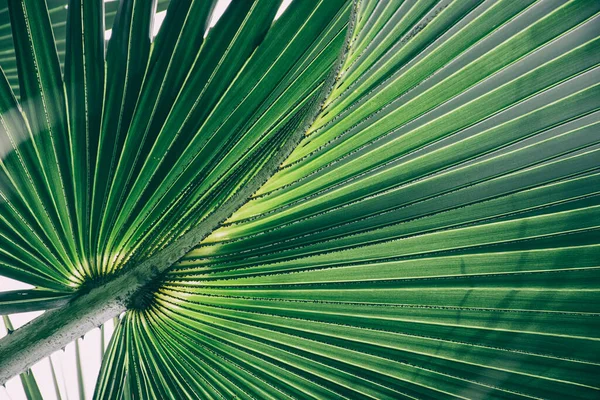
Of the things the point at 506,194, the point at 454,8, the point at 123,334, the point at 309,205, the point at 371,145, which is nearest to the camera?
the point at 454,8

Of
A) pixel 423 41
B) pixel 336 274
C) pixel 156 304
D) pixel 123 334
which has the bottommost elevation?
pixel 123 334

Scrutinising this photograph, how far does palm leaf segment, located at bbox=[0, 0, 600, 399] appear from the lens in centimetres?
A: 139

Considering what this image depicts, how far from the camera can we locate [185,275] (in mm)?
1829

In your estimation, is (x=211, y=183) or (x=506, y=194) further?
(x=211, y=183)

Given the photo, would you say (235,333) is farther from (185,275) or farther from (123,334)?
(123,334)

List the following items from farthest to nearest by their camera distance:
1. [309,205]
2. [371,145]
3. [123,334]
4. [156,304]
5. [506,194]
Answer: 1. [123,334]
2. [156,304]
3. [309,205]
4. [371,145]
5. [506,194]

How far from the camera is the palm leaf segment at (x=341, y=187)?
1.39 meters

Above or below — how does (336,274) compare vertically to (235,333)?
above

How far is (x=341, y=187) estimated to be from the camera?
1.69 metres

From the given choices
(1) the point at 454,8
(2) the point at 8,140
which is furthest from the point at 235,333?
(1) the point at 454,8

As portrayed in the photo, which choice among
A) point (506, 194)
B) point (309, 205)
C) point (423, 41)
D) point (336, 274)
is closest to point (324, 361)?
point (336, 274)

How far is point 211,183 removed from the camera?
1.79m

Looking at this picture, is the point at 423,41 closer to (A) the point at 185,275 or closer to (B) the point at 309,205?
(B) the point at 309,205

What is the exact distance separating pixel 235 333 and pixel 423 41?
55.1 inches
